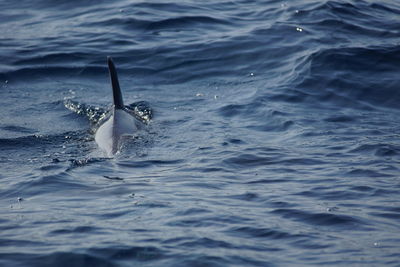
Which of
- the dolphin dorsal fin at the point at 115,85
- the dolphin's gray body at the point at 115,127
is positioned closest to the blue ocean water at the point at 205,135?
the dolphin's gray body at the point at 115,127

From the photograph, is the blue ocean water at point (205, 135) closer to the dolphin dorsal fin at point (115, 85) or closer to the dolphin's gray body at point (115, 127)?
the dolphin's gray body at point (115, 127)

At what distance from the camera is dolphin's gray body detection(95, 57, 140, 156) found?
1059 cm

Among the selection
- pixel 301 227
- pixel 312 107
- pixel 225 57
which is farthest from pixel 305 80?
pixel 301 227

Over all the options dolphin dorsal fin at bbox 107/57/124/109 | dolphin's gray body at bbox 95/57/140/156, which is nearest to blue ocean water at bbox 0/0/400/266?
dolphin's gray body at bbox 95/57/140/156

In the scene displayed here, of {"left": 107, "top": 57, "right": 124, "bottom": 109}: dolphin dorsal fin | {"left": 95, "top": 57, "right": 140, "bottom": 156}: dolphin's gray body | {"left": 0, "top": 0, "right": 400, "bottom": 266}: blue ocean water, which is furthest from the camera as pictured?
{"left": 107, "top": 57, "right": 124, "bottom": 109}: dolphin dorsal fin

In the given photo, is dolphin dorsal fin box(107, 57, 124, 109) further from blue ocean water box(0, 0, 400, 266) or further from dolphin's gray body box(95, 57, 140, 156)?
blue ocean water box(0, 0, 400, 266)

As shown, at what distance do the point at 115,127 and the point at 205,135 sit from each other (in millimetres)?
1350

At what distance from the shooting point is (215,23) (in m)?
17.2

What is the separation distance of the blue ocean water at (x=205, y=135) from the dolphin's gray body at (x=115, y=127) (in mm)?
236

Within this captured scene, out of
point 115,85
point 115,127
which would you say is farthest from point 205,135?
point 115,85

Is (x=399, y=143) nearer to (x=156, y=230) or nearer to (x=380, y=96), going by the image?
(x=380, y=96)

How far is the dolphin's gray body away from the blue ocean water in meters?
0.24

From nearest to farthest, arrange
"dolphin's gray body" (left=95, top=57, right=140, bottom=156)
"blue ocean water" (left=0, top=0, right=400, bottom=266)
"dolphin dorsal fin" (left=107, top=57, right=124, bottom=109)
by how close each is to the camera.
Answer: "blue ocean water" (left=0, top=0, right=400, bottom=266)
"dolphin's gray body" (left=95, top=57, right=140, bottom=156)
"dolphin dorsal fin" (left=107, top=57, right=124, bottom=109)

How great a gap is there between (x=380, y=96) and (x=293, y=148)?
Result: 10.6 feet
